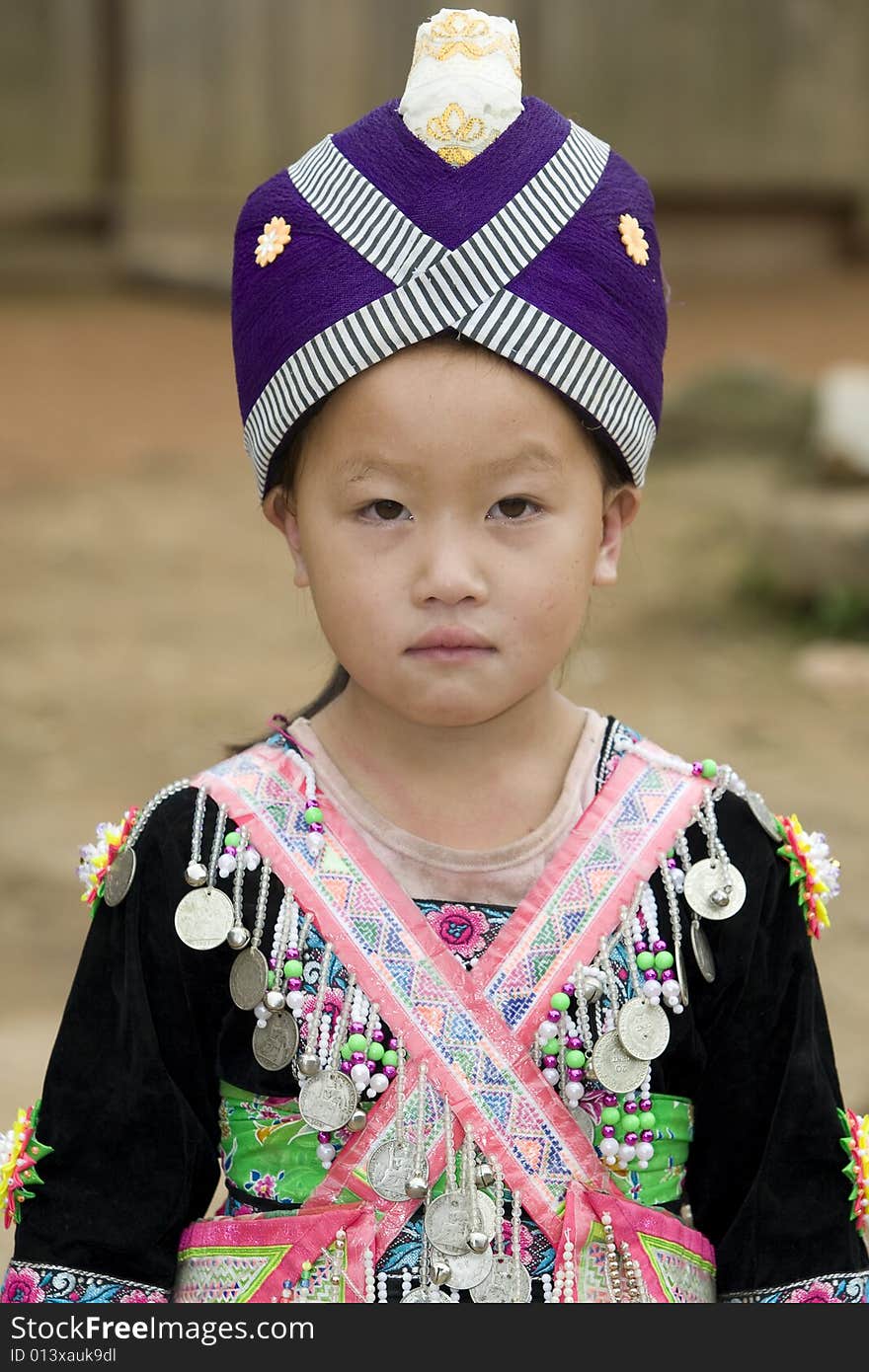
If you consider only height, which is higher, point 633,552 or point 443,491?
point 633,552

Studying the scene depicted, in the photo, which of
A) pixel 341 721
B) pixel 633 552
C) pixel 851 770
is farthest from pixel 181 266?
pixel 341 721

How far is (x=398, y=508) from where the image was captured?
2.02 meters

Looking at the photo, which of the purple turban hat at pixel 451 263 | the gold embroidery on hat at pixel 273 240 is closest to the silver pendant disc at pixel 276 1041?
the purple turban hat at pixel 451 263

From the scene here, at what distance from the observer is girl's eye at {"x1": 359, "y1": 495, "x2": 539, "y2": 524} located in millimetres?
2018

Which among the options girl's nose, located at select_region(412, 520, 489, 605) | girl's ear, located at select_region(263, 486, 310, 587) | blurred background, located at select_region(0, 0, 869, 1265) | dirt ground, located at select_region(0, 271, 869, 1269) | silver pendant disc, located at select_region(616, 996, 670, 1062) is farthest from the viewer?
blurred background, located at select_region(0, 0, 869, 1265)

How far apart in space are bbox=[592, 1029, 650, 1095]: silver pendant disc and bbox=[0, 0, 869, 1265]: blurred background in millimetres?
2092

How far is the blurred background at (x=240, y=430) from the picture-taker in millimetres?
6105

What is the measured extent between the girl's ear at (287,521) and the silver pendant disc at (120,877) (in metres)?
0.37

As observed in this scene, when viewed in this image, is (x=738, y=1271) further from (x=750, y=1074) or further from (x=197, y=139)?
(x=197, y=139)

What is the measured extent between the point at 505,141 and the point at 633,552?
243 inches

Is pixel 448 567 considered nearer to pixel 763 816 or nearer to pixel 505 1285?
pixel 763 816

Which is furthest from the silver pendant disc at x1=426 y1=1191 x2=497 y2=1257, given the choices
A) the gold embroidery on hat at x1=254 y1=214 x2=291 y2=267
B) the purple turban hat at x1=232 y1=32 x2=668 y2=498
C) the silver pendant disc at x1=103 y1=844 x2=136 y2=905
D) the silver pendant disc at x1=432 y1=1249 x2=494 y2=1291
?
the gold embroidery on hat at x1=254 y1=214 x2=291 y2=267

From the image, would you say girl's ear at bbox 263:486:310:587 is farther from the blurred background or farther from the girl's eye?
the blurred background

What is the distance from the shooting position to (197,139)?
1405cm
